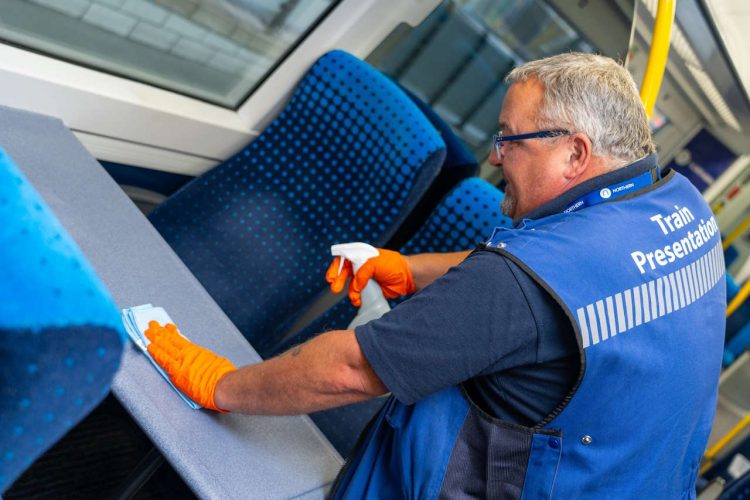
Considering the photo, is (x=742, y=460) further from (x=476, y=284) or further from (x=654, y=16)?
(x=476, y=284)

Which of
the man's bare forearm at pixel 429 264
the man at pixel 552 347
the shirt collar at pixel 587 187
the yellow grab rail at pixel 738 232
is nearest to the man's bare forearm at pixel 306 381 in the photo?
the man at pixel 552 347

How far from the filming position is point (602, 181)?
1150mm

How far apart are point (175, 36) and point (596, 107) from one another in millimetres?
1298

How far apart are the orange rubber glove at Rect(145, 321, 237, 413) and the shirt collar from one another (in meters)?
0.66

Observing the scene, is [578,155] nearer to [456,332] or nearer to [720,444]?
[456,332]

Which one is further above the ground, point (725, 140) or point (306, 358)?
point (306, 358)

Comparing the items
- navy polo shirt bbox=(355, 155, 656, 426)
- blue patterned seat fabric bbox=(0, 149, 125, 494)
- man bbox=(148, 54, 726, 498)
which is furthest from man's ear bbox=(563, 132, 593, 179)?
blue patterned seat fabric bbox=(0, 149, 125, 494)

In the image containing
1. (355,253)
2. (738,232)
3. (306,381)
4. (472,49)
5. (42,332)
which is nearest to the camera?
(42,332)

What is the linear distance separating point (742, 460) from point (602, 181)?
103 inches

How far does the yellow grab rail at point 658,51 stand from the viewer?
5.32 feet

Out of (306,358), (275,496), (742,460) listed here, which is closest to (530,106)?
(306,358)

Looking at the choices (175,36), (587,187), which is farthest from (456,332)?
(175,36)

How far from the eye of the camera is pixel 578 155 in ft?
3.96

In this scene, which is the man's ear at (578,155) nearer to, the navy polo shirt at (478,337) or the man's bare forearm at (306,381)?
the navy polo shirt at (478,337)
